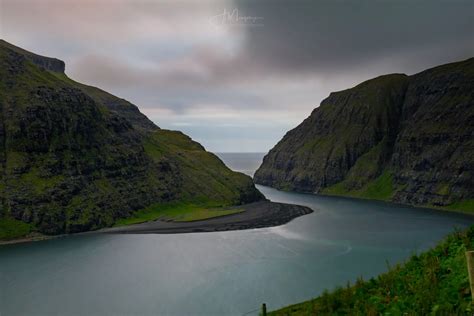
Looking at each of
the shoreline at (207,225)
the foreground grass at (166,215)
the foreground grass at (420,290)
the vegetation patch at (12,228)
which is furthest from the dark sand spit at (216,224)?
the foreground grass at (420,290)

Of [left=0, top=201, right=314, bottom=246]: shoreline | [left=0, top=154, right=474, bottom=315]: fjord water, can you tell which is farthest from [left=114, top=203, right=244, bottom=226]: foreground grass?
[left=0, top=154, right=474, bottom=315]: fjord water

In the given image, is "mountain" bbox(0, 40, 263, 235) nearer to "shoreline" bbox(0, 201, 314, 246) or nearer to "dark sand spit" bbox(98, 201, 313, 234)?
"shoreline" bbox(0, 201, 314, 246)

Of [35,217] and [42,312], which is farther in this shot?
[35,217]

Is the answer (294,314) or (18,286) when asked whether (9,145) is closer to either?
(18,286)

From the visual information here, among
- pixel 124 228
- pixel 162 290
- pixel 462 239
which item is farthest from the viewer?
pixel 124 228

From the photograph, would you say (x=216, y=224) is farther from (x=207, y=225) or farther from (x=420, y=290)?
(x=420, y=290)

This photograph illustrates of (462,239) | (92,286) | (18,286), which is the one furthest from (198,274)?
(462,239)

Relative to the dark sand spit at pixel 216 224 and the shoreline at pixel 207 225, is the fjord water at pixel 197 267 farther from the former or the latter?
the dark sand spit at pixel 216 224
